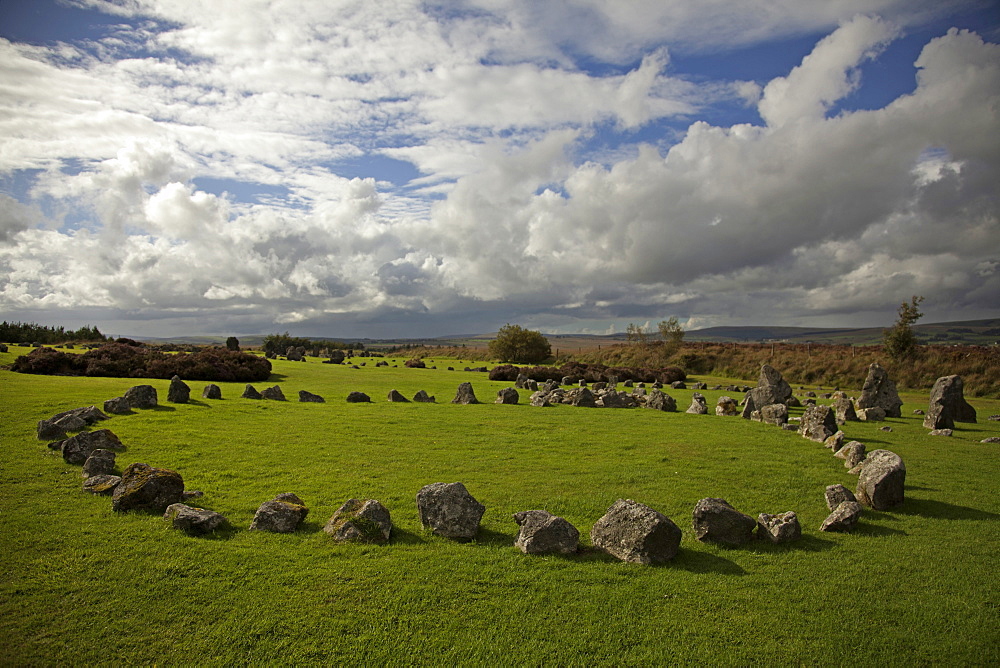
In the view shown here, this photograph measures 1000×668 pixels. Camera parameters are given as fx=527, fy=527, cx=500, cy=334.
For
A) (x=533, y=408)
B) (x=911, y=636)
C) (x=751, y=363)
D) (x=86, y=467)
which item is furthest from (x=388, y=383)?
(x=751, y=363)

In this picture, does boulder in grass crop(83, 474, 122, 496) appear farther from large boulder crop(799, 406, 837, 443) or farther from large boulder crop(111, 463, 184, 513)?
large boulder crop(799, 406, 837, 443)

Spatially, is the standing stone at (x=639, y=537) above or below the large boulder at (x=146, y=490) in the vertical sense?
below

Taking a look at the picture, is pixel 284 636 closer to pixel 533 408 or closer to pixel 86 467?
pixel 86 467

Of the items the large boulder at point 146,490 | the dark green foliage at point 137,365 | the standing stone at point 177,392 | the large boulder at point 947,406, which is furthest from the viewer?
the dark green foliage at point 137,365

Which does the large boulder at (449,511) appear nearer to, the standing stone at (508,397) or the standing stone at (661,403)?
the standing stone at (508,397)

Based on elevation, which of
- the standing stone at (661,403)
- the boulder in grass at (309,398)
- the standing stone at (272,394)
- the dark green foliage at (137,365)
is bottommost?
the standing stone at (661,403)

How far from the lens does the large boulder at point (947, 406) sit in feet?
68.6

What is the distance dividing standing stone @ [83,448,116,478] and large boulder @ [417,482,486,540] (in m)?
6.87

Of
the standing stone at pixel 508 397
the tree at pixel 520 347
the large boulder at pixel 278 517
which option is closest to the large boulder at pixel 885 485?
the large boulder at pixel 278 517

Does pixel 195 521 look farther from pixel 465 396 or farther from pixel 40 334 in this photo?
pixel 40 334

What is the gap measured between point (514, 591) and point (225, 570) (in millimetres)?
3817

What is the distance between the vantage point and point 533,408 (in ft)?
77.8

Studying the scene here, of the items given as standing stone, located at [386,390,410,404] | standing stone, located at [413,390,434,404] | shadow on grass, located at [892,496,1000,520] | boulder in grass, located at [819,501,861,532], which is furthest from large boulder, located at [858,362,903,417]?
standing stone, located at [386,390,410,404]

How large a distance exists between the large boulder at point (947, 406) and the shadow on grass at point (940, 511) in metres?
13.0
